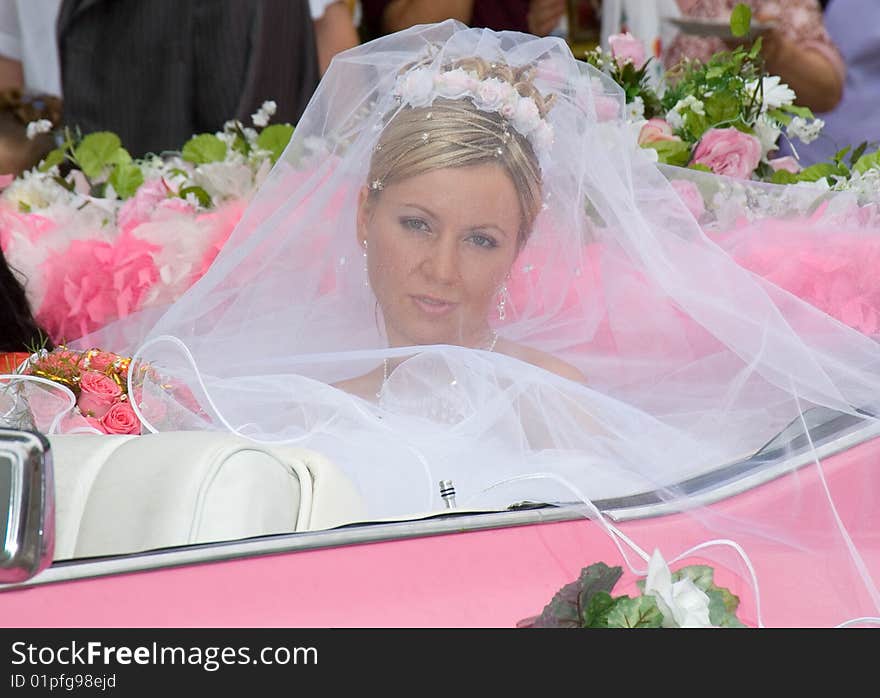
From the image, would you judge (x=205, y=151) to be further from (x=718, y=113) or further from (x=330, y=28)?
(x=718, y=113)

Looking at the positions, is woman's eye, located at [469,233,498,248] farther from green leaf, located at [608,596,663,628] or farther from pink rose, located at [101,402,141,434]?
green leaf, located at [608,596,663,628]

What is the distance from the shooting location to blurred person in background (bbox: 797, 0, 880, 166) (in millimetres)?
3879

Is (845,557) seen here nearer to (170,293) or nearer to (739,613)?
(739,613)

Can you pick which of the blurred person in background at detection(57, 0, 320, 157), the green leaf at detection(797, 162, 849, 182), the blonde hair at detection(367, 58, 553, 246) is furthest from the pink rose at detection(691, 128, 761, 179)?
the blurred person in background at detection(57, 0, 320, 157)

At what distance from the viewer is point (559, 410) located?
5.71 feet

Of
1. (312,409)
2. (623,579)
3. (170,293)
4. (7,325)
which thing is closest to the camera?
(623,579)

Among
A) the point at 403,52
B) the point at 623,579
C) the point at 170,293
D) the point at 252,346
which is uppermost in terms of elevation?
the point at 403,52

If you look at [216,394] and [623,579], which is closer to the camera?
[623,579]

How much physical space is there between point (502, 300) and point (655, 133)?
835mm

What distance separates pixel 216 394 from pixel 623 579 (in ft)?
2.46

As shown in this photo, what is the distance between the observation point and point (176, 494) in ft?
3.95

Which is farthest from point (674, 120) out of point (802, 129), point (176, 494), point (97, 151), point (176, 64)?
point (176, 494)
